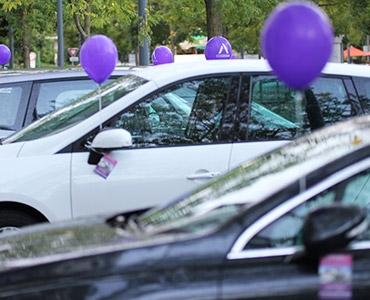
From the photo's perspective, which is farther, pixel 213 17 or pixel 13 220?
→ pixel 213 17

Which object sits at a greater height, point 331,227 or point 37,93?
point 331,227

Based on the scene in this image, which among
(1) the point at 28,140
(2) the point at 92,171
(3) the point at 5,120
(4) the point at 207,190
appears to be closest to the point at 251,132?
(2) the point at 92,171

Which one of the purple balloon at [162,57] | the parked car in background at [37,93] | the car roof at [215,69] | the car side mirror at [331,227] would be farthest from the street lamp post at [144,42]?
the car side mirror at [331,227]

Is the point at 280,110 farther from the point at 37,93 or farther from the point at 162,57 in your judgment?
the point at 162,57

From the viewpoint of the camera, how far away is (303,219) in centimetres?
257

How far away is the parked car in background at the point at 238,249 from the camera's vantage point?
2.38 metres

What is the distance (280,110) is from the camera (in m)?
4.95

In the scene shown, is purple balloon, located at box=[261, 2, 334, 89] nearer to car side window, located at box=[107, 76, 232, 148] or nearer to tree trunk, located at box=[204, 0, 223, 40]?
car side window, located at box=[107, 76, 232, 148]

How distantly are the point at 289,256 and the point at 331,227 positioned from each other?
291mm

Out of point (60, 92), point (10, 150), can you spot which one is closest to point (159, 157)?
point (10, 150)

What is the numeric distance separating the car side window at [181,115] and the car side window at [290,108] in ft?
0.77

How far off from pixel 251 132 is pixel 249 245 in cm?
238

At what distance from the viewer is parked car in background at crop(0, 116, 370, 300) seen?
93.6 inches

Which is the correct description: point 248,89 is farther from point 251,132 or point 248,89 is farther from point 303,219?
point 303,219
